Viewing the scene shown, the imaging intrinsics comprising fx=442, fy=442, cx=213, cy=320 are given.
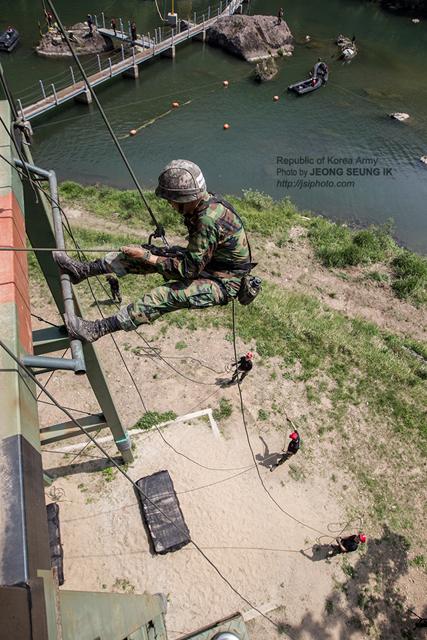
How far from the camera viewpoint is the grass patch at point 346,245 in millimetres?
16688

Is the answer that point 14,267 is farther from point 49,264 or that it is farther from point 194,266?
point 49,264

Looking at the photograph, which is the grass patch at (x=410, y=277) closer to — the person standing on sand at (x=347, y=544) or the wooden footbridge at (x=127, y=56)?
the person standing on sand at (x=347, y=544)

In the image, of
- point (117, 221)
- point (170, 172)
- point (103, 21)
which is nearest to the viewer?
point (170, 172)

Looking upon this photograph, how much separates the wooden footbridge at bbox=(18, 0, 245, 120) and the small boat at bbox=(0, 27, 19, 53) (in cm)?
617

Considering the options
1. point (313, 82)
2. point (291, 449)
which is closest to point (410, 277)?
point (291, 449)

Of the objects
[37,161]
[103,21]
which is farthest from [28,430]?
[103,21]

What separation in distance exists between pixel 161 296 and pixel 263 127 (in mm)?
25285

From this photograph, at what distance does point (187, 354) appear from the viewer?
11453 mm

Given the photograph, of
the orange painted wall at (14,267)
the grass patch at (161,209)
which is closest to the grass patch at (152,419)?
the orange painted wall at (14,267)

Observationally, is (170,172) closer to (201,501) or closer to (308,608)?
(201,501)

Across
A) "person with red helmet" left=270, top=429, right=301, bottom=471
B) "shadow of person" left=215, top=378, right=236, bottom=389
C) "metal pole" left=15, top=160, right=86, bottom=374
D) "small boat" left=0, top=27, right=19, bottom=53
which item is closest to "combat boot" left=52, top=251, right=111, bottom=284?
"metal pole" left=15, top=160, right=86, bottom=374

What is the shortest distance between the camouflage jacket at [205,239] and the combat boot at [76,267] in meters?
0.73

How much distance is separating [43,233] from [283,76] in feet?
105

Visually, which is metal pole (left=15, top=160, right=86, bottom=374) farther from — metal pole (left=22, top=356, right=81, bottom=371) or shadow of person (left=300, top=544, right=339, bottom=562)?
shadow of person (left=300, top=544, right=339, bottom=562)
